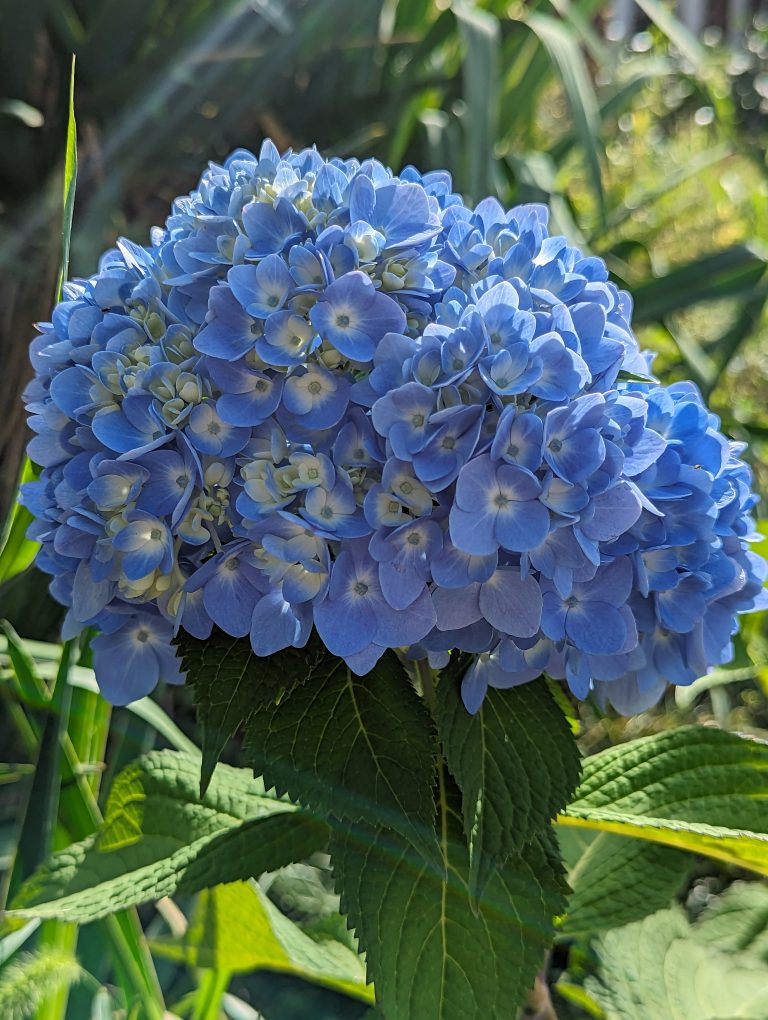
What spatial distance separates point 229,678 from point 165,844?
0.18m

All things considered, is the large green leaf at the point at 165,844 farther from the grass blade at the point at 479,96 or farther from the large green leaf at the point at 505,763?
the grass blade at the point at 479,96

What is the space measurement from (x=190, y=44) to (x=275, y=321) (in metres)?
1.25

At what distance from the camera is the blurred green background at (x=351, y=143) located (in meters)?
1.23

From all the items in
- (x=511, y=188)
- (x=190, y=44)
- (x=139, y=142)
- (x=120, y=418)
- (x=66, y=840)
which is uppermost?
(x=190, y=44)

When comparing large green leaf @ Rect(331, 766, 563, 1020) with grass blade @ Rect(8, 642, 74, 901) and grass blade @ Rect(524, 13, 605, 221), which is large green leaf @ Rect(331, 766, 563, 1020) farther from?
grass blade @ Rect(524, 13, 605, 221)

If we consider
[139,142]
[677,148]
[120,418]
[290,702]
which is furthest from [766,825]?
[677,148]

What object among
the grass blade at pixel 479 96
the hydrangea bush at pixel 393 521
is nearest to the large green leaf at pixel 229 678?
the hydrangea bush at pixel 393 521

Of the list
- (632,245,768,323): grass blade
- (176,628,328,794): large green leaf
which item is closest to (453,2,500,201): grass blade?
(632,245,768,323): grass blade

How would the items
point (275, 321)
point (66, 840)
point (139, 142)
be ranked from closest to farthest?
point (275, 321), point (66, 840), point (139, 142)

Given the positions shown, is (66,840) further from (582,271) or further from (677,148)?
(677,148)

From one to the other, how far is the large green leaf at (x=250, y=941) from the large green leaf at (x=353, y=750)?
0.85 ft

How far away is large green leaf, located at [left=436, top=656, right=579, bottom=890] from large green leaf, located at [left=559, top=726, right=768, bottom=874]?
5 centimetres

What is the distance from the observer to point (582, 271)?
48cm

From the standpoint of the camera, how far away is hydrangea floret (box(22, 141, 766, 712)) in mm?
400
